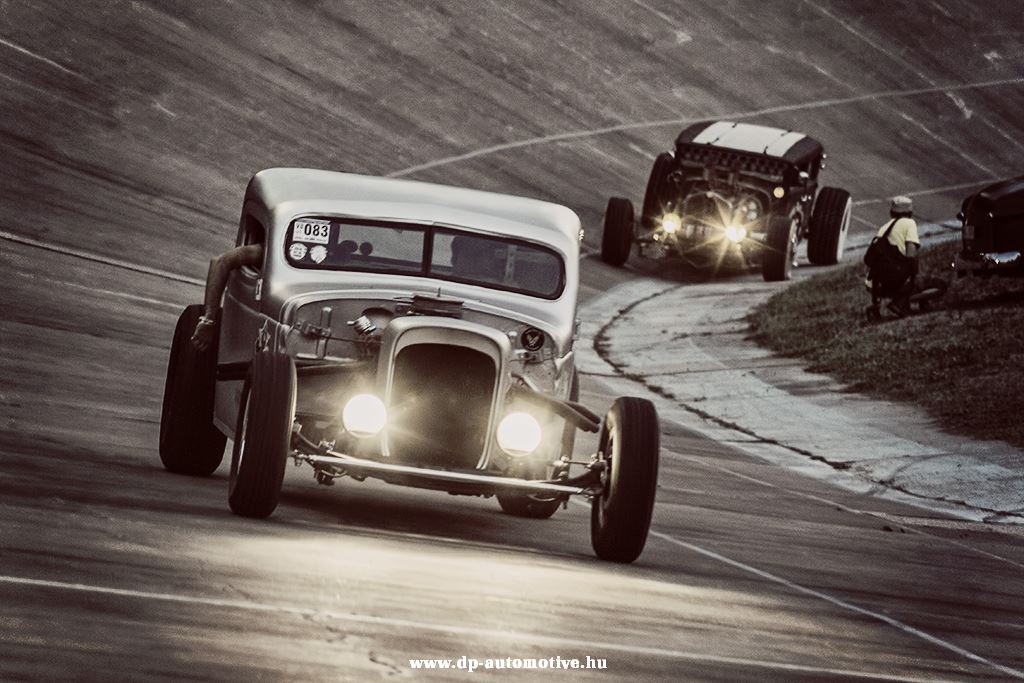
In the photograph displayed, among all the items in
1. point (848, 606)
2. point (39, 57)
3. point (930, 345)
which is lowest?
point (848, 606)

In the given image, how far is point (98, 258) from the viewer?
2319cm

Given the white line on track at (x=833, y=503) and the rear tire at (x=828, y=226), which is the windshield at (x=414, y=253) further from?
the rear tire at (x=828, y=226)

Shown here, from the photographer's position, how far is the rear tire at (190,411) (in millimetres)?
11977

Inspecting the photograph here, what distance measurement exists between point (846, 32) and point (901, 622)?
1579 inches

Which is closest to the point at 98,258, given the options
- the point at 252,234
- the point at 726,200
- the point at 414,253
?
the point at 726,200

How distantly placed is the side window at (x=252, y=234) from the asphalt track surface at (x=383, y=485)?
1342 mm

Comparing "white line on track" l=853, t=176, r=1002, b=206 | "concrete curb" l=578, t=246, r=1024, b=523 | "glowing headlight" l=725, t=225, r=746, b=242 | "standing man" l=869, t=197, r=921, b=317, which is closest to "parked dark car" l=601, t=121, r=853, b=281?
"glowing headlight" l=725, t=225, r=746, b=242

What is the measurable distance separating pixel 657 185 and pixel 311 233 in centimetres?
1791

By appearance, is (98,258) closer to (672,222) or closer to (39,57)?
(39,57)

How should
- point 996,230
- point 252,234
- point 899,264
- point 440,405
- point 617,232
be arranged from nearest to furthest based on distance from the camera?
1. point 440,405
2. point 252,234
3. point 996,230
4. point 899,264
5. point 617,232

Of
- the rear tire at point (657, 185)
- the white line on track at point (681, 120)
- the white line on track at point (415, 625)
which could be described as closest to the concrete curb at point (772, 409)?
the rear tire at point (657, 185)

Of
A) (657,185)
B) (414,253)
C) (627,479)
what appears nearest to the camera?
(627,479)

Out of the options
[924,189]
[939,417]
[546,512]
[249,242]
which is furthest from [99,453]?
Answer: [924,189]

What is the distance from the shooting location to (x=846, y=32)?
160 feet
